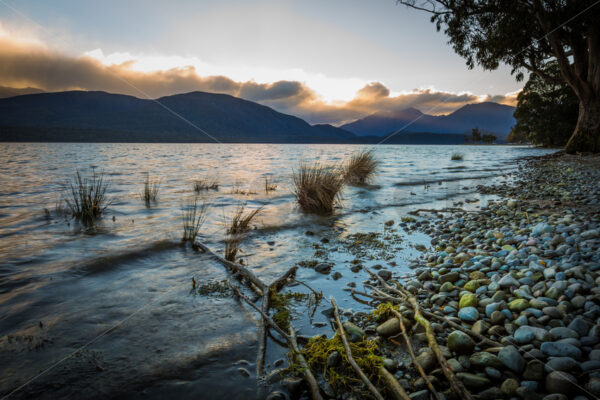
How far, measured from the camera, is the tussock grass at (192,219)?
5301 millimetres

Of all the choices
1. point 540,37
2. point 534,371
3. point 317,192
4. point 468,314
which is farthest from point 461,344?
point 540,37

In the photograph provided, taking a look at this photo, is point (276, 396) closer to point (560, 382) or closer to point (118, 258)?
point (560, 382)

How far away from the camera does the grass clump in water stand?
2041mm

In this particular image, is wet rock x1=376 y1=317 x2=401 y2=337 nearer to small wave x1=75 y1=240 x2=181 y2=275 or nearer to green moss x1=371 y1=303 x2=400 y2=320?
green moss x1=371 y1=303 x2=400 y2=320

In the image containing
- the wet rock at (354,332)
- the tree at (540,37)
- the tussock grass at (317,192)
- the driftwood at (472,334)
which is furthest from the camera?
the tree at (540,37)

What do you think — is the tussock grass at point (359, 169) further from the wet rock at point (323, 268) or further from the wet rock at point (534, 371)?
the wet rock at point (534, 371)

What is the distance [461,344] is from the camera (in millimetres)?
2148

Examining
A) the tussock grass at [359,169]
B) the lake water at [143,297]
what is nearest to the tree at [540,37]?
the tussock grass at [359,169]

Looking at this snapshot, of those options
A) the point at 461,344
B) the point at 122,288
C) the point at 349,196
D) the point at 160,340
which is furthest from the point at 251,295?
the point at 349,196

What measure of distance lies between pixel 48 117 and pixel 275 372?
245 meters

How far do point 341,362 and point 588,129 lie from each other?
21.7 meters

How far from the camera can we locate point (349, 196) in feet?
32.6

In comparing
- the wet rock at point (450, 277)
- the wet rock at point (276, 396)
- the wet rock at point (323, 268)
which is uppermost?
the wet rock at point (450, 277)

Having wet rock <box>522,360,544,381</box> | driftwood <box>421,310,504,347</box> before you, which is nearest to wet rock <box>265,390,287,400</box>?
driftwood <box>421,310,504,347</box>
